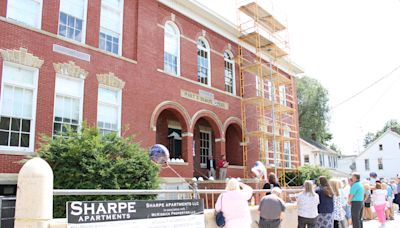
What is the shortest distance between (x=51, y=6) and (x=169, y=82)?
6.33 metres

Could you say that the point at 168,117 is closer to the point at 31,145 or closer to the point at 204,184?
the point at 204,184

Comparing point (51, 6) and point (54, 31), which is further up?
point (51, 6)

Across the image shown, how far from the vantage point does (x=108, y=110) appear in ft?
50.2

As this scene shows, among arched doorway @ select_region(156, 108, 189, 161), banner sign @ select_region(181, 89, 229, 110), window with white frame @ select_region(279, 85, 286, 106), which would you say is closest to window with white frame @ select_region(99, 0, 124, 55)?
banner sign @ select_region(181, 89, 229, 110)

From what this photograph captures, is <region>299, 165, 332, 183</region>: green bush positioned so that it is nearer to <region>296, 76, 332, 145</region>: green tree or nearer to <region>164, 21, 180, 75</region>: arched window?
<region>164, 21, 180, 75</region>: arched window

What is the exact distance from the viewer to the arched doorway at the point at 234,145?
23.3 meters

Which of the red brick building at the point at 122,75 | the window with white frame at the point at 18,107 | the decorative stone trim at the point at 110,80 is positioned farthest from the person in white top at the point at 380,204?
the window with white frame at the point at 18,107

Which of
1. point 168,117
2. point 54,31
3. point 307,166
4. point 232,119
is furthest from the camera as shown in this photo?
point 307,166

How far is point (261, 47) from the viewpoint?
25.1 meters

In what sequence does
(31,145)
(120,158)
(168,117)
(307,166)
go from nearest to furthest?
(120,158), (31,145), (168,117), (307,166)

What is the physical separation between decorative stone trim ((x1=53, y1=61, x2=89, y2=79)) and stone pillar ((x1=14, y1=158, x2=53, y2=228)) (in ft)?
30.2

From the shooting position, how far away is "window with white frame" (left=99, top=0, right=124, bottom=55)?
15727mm

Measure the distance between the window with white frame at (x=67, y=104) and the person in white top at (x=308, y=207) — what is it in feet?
27.9

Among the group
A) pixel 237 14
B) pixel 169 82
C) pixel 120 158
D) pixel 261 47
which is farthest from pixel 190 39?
pixel 120 158
